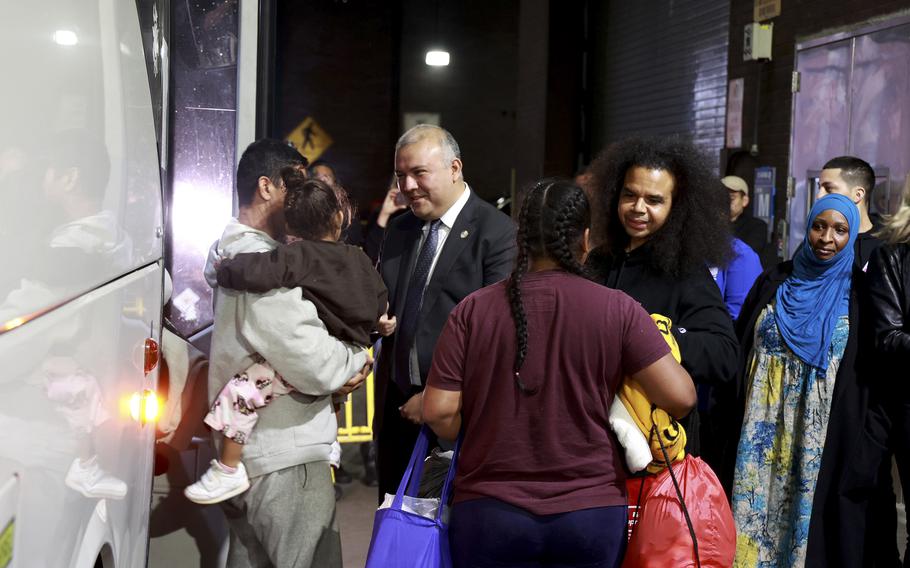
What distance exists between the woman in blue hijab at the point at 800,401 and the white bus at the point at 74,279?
298 centimetres

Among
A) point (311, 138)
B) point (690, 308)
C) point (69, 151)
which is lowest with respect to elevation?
point (690, 308)

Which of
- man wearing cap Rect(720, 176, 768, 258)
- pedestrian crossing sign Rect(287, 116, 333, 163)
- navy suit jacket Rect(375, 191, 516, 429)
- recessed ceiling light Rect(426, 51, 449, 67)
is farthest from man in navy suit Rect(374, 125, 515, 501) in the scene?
recessed ceiling light Rect(426, 51, 449, 67)

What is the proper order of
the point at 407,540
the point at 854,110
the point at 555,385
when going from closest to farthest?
the point at 555,385
the point at 407,540
the point at 854,110

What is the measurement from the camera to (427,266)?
4285 millimetres

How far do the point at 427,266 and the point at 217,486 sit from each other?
4.11 feet

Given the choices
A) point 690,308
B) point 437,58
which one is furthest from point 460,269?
point 437,58

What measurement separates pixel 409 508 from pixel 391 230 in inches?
76.7

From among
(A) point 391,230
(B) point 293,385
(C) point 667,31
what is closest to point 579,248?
(B) point 293,385

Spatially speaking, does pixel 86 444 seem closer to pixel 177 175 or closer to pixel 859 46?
pixel 177 175

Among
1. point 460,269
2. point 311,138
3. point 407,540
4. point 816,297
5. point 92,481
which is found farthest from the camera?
point 311,138

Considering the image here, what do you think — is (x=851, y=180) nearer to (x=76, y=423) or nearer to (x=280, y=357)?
(x=280, y=357)

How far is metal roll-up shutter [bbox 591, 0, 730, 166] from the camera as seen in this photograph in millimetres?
11336

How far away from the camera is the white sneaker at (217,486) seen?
3.68 m

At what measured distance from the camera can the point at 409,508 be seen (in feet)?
9.54
